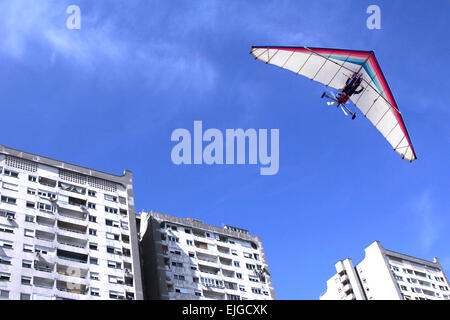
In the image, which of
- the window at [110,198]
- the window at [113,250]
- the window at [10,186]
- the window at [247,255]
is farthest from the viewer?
the window at [247,255]

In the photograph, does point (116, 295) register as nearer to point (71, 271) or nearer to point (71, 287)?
point (71, 287)

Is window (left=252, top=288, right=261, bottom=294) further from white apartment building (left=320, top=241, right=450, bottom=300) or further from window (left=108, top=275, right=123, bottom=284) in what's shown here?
white apartment building (left=320, top=241, right=450, bottom=300)

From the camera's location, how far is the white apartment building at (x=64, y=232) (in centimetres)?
4700

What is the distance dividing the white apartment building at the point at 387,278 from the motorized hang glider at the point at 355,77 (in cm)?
4410

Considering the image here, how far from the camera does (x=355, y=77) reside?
38000 mm

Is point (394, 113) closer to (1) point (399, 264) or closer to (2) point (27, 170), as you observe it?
(2) point (27, 170)

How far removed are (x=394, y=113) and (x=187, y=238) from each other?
32955 mm

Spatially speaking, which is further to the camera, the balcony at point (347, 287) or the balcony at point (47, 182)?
the balcony at point (347, 287)

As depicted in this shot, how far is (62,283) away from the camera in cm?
4769

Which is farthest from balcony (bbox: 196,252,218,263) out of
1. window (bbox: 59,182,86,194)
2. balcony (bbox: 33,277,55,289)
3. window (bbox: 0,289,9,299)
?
window (bbox: 0,289,9,299)

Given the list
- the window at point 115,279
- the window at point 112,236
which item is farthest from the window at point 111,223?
the window at point 115,279

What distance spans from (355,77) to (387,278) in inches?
1895

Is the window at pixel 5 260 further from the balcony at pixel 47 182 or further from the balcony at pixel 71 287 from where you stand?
the balcony at pixel 47 182
